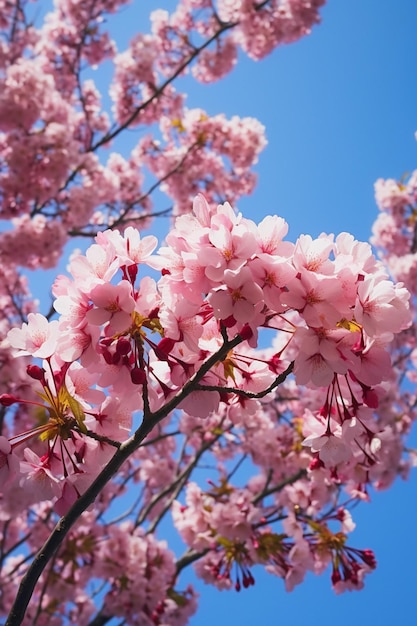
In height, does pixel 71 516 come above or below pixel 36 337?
below

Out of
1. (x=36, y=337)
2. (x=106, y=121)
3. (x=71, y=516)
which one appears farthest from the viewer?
(x=106, y=121)

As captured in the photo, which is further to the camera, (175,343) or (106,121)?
(106,121)

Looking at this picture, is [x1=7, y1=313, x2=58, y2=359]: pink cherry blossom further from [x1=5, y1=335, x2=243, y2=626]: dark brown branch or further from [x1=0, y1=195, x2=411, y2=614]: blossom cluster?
[x1=5, y1=335, x2=243, y2=626]: dark brown branch

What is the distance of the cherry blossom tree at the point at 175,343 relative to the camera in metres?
1.32

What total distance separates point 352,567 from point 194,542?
179cm

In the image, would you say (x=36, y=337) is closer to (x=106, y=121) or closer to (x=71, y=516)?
(x=71, y=516)

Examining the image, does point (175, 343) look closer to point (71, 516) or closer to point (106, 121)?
point (71, 516)

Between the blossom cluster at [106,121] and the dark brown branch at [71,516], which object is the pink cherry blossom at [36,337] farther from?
the blossom cluster at [106,121]

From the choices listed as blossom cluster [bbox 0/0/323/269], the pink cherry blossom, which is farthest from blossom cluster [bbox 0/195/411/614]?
blossom cluster [bbox 0/0/323/269]

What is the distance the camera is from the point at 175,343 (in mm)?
1482

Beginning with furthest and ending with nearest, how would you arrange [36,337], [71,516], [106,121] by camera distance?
[106,121] → [36,337] → [71,516]

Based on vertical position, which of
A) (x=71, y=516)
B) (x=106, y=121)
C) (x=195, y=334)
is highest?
(x=106, y=121)

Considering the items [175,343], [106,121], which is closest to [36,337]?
[175,343]

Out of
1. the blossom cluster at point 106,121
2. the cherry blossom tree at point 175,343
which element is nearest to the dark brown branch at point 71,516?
the cherry blossom tree at point 175,343
